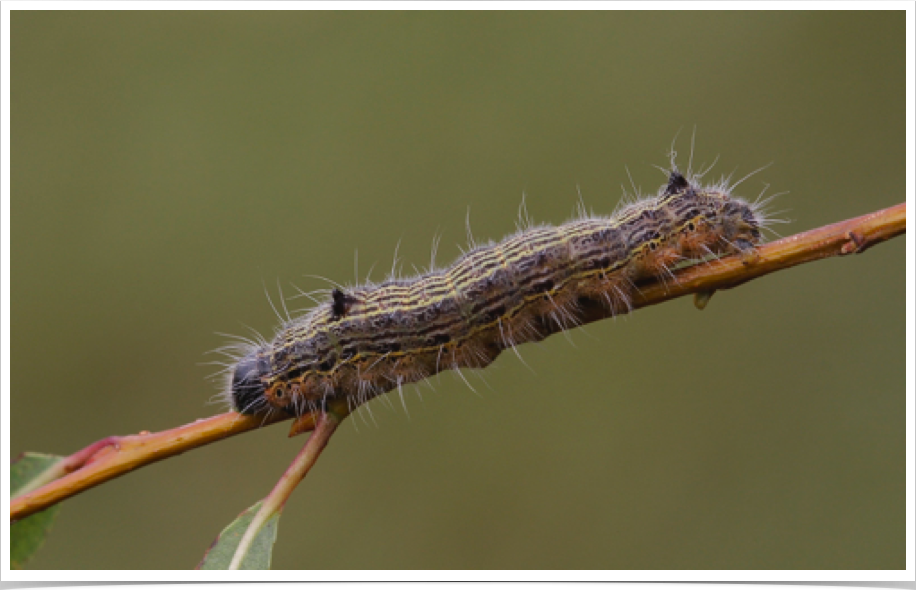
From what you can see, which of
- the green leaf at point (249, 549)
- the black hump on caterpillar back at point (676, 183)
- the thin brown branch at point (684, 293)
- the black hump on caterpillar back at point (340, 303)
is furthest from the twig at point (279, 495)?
the black hump on caterpillar back at point (676, 183)

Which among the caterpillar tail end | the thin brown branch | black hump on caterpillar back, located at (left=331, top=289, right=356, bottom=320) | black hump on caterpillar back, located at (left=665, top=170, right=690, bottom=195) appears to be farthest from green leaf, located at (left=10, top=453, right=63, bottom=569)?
black hump on caterpillar back, located at (left=665, top=170, right=690, bottom=195)

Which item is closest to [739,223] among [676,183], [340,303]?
[676,183]

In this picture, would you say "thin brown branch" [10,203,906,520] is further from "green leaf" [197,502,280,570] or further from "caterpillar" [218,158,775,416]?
"caterpillar" [218,158,775,416]

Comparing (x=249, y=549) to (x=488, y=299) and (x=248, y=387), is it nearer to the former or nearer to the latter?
(x=248, y=387)

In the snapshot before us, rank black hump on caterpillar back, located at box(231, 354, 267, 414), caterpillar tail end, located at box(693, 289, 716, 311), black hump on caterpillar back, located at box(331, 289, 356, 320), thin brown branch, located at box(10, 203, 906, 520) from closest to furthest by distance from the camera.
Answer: thin brown branch, located at box(10, 203, 906, 520) < caterpillar tail end, located at box(693, 289, 716, 311) < black hump on caterpillar back, located at box(231, 354, 267, 414) < black hump on caterpillar back, located at box(331, 289, 356, 320)

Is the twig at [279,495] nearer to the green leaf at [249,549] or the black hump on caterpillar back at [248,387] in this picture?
the green leaf at [249,549]

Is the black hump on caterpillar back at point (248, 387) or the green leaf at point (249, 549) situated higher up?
the black hump on caterpillar back at point (248, 387)

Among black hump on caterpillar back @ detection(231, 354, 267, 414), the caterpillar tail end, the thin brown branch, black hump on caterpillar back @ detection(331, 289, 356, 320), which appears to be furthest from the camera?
black hump on caterpillar back @ detection(331, 289, 356, 320)

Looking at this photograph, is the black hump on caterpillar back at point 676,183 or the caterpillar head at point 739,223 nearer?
the caterpillar head at point 739,223
